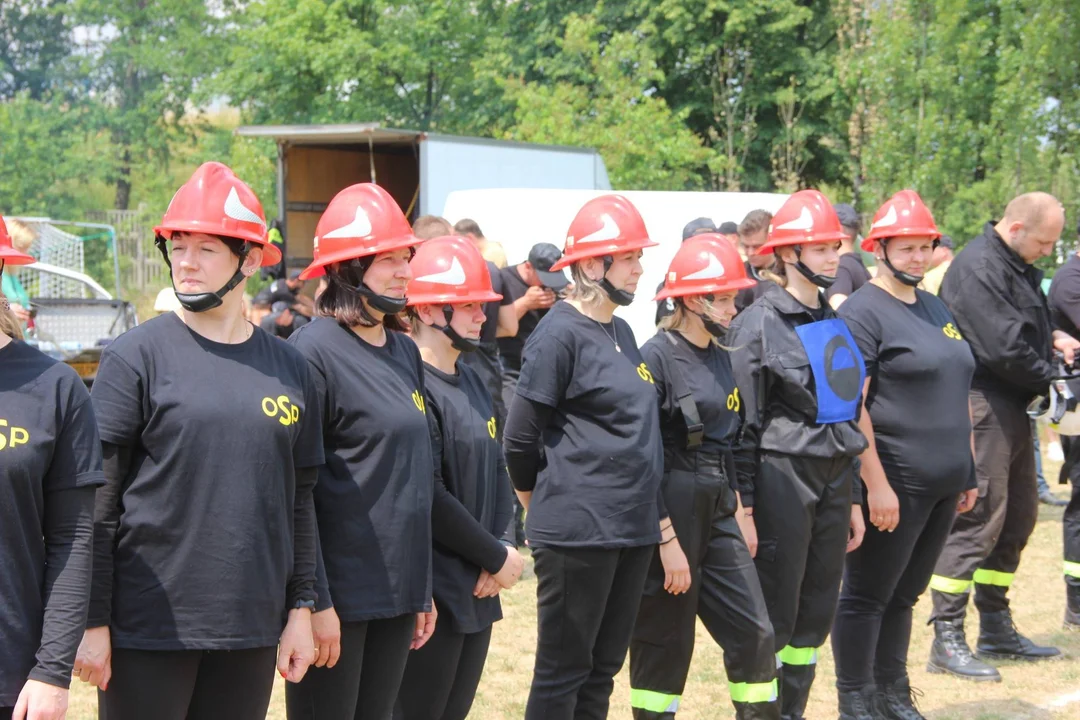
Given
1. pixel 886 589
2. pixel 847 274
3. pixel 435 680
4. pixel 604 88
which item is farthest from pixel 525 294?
pixel 604 88

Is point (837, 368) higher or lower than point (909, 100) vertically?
lower

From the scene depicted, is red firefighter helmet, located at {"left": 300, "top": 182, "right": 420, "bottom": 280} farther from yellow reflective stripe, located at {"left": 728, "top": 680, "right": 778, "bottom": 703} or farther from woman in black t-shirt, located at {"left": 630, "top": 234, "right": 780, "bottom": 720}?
yellow reflective stripe, located at {"left": 728, "top": 680, "right": 778, "bottom": 703}

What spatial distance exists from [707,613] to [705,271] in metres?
1.31

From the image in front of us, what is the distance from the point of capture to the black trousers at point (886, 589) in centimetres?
550

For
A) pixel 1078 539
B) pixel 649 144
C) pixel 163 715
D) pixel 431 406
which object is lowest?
pixel 1078 539

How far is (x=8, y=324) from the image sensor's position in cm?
287

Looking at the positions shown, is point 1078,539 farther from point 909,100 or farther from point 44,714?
point 909,100

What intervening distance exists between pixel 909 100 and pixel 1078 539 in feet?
35.3

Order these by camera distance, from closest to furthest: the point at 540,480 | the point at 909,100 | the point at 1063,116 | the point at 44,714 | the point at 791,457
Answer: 1. the point at 44,714
2. the point at 540,480
3. the point at 791,457
4. the point at 1063,116
5. the point at 909,100

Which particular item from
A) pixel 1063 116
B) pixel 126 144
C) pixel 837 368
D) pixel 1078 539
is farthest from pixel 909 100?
pixel 126 144

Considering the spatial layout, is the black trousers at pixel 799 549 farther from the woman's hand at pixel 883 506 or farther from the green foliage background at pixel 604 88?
the green foliage background at pixel 604 88

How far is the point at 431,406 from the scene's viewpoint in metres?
3.97

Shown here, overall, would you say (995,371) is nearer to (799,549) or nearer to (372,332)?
(799,549)

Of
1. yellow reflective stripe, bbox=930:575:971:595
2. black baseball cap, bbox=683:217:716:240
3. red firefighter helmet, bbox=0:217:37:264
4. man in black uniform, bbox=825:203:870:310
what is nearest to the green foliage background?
man in black uniform, bbox=825:203:870:310
